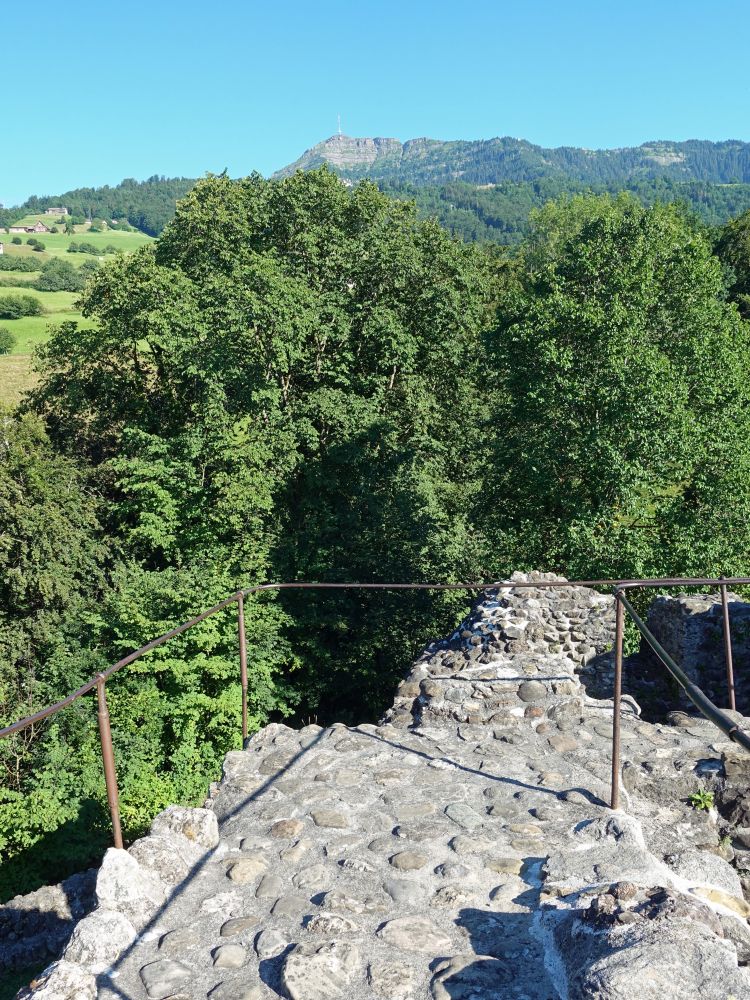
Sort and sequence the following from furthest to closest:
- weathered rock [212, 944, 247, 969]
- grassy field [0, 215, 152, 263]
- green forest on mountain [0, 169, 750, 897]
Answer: grassy field [0, 215, 152, 263] < green forest on mountain [0, 169, 750, 897] < weathered rock [212, 944, 247, 969]

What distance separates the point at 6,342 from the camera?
34.0 metres

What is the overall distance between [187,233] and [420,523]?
10.2 metres

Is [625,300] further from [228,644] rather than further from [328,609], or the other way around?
[228,644]

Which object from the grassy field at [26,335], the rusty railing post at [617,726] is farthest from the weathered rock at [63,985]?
the grassy field at [26,335]

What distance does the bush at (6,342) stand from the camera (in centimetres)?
3388

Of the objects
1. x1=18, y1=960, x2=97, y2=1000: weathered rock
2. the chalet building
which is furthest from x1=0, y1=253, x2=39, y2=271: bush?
x1=18, y1=960, x2=97, y2=1000: weathered rock

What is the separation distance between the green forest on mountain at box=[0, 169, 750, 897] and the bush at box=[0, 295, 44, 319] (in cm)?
2293

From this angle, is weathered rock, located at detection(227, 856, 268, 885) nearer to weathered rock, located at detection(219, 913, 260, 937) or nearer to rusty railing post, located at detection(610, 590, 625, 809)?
weathered rock, located at detection(219, 913, 260, 937)

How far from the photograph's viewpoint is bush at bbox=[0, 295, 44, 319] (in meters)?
40.8

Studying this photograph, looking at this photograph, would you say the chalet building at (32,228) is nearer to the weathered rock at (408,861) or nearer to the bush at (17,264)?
the bush at (17,264)

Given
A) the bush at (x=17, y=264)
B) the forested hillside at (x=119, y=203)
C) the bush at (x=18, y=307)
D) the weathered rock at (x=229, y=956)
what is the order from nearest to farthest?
the weathered rock at (x=229, y=956), the bush at (x=18, y=307), the bush at (x=17, y=264), the forested hillside at (x=119, y=203)

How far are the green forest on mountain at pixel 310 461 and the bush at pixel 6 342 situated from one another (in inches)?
608

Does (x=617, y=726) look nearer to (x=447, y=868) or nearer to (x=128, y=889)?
(x=447, y=868)

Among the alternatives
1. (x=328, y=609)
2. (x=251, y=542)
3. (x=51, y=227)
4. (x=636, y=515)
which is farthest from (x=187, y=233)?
(x=51, y=227)
